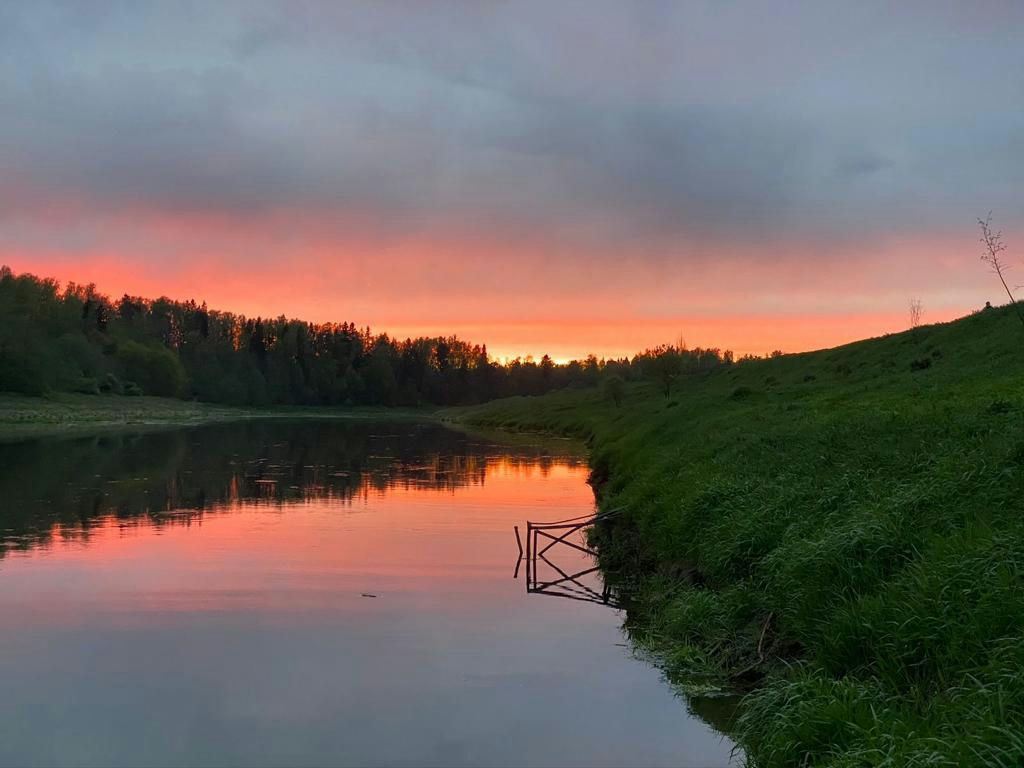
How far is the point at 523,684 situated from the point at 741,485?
9090 millimetres

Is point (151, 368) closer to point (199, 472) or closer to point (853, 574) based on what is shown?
point (199, 472)

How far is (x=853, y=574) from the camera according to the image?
13133 millimetres

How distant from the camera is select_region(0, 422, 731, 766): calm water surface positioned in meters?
12.8

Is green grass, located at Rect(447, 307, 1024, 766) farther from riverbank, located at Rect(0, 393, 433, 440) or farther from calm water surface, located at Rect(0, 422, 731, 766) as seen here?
riverbank, located at Rect(0, 393, 433, 440)

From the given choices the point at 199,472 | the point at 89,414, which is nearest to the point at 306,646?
the point at 199,472

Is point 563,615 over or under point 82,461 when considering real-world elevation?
under

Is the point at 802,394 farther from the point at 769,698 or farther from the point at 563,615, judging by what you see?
the point at 769,698

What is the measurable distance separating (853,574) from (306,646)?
36.0 feet

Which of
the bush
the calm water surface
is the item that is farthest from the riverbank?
the calm water surface

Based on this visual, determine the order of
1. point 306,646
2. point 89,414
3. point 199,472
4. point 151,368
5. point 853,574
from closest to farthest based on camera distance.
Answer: point 853,574 < point 306,646 < point 199,472 < point 89,414 < point 151,368

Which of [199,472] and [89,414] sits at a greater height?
[89,414]

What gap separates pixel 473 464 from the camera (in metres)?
60.9

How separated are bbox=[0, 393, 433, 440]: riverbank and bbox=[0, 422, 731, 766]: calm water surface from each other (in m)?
53.8

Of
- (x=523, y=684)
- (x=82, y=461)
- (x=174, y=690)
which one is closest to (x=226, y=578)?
(x=174, y=690)
